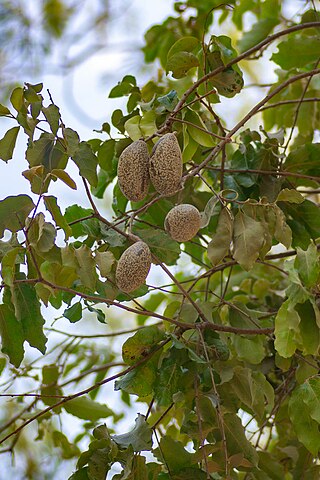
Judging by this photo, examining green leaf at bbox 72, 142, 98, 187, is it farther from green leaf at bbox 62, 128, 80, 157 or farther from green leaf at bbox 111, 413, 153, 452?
green leaf at bbox 111, 413, 153, 452

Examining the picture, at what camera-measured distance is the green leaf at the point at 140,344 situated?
30.3 inches

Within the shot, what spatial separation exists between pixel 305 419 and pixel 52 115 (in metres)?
0.38

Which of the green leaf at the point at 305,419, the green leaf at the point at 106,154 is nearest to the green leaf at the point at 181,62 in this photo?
the green leaf at the point at 106,154

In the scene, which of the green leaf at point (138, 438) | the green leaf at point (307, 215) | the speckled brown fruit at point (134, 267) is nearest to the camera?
the speckled brown fruit at point (134, 267)

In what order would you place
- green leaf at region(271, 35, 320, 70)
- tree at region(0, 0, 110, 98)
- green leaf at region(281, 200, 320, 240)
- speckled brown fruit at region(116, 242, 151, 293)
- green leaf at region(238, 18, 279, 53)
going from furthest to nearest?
tree at region(0, 0, 110, 98) < green leaf at region(238, 18, 279, 53) < green leaf at region(271, 35, 320, 70) < green leaf at region(281, 200, 320, 240) < speckled brown fruit at region(116, 242, 151, 293)

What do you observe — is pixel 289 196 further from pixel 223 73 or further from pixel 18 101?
pixel 18 101

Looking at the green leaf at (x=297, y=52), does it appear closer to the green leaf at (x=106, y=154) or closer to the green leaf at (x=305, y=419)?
the green leaf at (x=106, y=154)

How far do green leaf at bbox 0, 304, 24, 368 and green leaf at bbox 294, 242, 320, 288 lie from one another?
0.93ft

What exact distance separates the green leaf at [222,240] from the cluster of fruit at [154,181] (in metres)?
0.05

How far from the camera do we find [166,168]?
661 mm

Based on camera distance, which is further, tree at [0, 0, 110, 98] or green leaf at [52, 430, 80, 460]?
tree at [0, 0, 110, 98]

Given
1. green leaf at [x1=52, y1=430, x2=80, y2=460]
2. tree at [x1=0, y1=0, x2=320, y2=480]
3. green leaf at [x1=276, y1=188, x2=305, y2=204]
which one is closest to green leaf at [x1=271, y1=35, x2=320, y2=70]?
tree at [x1=0, y1=0, x2=320, y2=480]

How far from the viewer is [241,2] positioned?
121 cm

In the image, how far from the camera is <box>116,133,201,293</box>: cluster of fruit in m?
0.65
